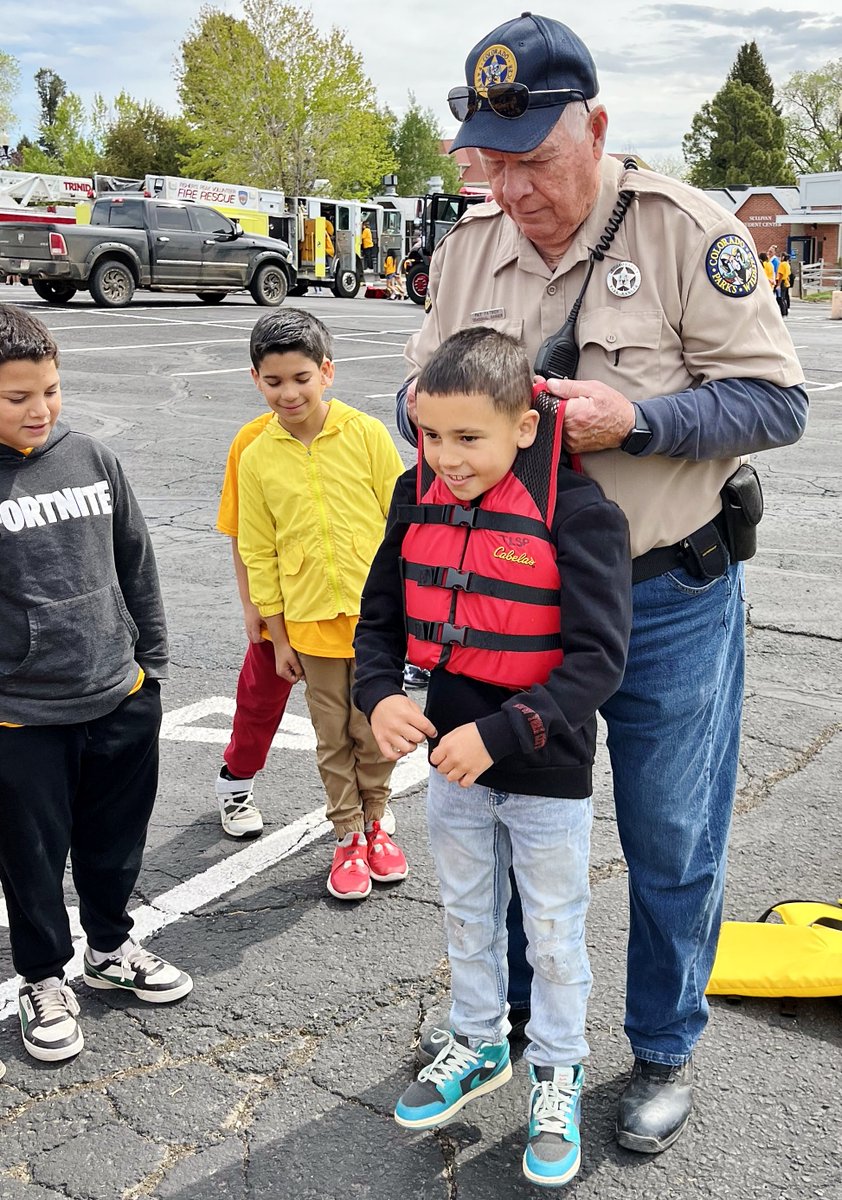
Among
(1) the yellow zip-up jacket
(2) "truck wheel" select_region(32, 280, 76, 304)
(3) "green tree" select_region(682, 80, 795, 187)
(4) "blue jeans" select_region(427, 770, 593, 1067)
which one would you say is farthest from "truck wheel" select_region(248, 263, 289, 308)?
(3) "green tree" select_region(682, 80, 795, 187)

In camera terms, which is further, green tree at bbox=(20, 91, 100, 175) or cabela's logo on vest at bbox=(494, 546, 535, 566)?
green tree at bbox=(20, 91, 100, 175)

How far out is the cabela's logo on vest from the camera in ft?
6.77

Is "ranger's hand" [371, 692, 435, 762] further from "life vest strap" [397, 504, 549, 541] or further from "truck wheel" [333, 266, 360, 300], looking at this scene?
"truck wheel" [333, 266, 360, 300]

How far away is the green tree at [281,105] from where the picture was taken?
5078 cm

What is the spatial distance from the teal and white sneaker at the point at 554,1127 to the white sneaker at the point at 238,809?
5.35ft

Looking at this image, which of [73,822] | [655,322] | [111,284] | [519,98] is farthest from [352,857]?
[111,284]

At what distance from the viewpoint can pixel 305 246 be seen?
Result: 109 ft

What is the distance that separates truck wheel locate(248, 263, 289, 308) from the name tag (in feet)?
73.5

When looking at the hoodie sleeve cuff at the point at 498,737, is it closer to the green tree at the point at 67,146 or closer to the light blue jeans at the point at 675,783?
the light blue jeans at the point at 675,783

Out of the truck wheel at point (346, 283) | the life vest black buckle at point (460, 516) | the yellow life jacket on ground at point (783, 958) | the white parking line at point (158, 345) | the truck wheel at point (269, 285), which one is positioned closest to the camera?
A: the life vest black buckle at point (460, 516)

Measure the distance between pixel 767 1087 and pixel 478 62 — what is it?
2.20 m

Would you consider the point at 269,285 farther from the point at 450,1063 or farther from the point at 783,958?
the point at 450,1063

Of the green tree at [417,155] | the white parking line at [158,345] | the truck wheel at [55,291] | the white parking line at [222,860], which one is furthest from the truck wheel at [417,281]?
the green tree at [417,155]

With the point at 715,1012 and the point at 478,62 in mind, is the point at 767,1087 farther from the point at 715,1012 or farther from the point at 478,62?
the point at 478,62
